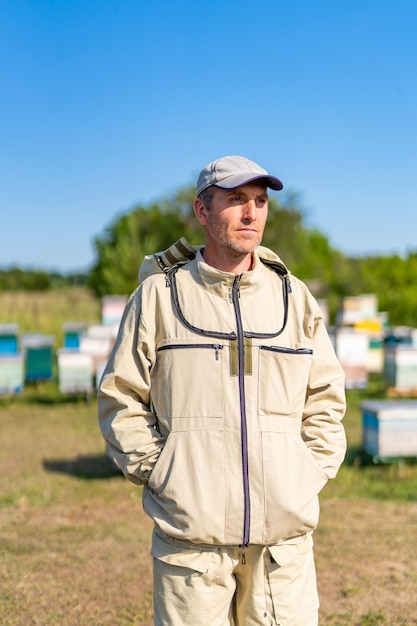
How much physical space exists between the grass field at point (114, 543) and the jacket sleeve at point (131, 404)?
5.50 ft

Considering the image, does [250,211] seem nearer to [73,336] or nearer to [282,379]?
[282,379]

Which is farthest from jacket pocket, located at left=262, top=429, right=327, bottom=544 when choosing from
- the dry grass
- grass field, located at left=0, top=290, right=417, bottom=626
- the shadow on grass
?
the dry grass

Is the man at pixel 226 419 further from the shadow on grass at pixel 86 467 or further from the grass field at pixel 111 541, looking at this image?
the shadow on grass at pixel 86 467

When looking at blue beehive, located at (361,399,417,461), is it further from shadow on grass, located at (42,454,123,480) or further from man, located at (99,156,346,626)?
man, located at (99,156,346,626)

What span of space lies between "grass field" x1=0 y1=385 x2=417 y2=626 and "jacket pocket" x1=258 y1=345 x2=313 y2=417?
1769 mm

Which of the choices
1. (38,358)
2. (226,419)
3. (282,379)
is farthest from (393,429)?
(38,358)

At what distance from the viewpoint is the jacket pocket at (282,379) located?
178 centimetres

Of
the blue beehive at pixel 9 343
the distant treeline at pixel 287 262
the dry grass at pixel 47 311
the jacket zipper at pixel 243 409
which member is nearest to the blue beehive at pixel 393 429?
the jacket zipper at pixel 243 409

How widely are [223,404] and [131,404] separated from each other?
0.26 metres

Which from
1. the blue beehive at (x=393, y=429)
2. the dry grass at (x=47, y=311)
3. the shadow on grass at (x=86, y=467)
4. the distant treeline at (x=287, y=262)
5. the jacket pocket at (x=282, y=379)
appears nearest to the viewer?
the jacket pocket at (x=282, y=379)

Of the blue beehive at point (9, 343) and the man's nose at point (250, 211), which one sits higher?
the man's nose at point (250, 211)

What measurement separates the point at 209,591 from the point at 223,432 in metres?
0.41

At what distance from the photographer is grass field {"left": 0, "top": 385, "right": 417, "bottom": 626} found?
127 inches

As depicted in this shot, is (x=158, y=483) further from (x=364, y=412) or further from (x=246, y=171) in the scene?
(x=364, y=412)
